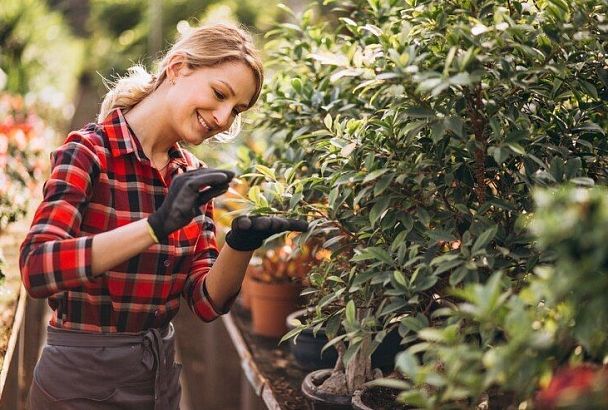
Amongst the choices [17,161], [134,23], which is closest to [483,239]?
[17,161]

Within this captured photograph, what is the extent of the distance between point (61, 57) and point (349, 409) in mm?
8760

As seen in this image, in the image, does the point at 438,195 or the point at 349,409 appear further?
the point at 349,409

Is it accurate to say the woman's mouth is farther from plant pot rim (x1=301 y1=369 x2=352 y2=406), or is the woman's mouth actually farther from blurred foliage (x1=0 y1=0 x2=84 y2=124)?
blurred foliage (x1=0 y1=0 x2=84 y2=124)

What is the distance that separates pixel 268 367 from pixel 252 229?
1.52m

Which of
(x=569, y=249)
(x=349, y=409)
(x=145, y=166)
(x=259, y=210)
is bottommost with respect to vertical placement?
(x=349, y=409)

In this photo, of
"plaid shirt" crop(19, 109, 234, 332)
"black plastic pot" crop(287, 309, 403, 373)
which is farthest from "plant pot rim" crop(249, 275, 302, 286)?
"plaid shirt" crop(19, 109, 234, 332)

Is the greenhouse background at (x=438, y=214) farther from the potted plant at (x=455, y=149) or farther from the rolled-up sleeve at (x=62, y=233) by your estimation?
the rolled-up sleeve at (x=62, y=233)

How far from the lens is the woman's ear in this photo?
206 centimetres

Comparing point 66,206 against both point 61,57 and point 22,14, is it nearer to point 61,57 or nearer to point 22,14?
point 22,14

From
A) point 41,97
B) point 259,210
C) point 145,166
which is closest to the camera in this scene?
point 145,166

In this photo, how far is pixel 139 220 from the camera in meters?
1.84

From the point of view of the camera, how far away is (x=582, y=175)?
1.84 metres

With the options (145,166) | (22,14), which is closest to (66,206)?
(145,166)

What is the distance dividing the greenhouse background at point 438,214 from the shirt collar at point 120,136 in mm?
367
